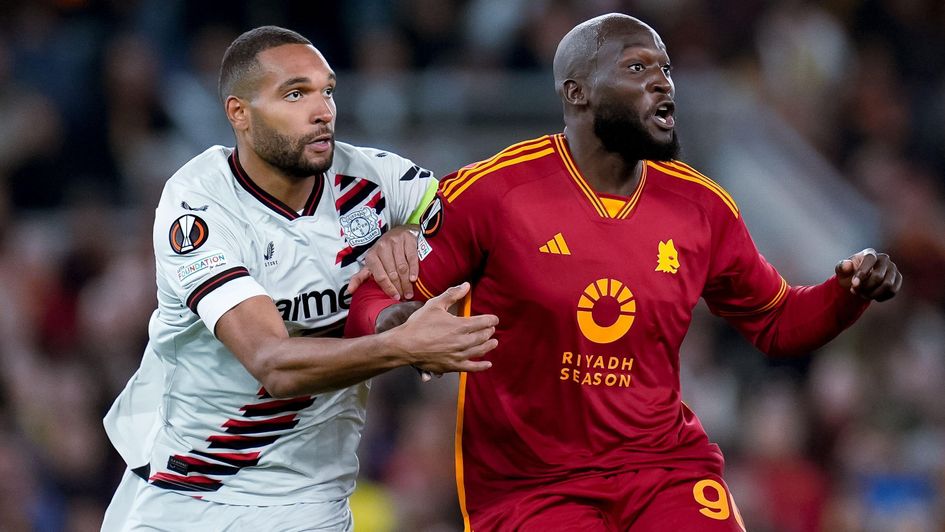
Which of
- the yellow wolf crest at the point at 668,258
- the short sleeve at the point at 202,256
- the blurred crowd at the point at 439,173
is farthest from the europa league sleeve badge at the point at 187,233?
the blurred crowd at the point at 439,173

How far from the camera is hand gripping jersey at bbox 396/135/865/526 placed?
4629 millimetres

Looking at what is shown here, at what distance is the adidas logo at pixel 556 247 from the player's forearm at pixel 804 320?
83 centimetres

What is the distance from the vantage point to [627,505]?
458cm

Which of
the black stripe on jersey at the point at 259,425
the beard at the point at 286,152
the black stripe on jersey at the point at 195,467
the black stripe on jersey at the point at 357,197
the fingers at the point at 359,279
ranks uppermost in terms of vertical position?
the beard at the point at 286,152

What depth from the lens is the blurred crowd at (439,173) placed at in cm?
854

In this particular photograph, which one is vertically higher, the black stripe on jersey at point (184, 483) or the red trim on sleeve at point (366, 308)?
the red trim on sleeve at point (366, 308)

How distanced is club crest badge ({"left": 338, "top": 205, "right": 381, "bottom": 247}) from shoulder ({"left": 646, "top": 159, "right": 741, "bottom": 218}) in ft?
3.13

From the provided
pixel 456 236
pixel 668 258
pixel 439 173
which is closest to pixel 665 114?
pixel 668 258

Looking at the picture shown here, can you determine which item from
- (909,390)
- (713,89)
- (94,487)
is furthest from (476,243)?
(713,89)

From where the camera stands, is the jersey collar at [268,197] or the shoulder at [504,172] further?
the jersey collar at [268,197]

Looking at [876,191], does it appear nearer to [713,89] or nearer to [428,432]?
[713,89]

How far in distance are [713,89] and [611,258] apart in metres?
6.23

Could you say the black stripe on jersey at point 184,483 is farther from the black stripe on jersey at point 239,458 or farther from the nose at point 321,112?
the nose at point 321,112

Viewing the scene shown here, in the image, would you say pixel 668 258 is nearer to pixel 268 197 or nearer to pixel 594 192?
pixel 594 192
